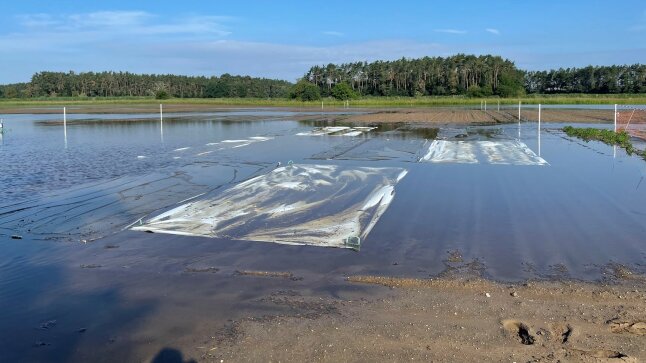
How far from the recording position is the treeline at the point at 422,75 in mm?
105375

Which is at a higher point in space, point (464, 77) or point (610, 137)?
point (464, 77)

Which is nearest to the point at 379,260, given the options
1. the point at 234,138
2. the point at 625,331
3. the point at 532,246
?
the point at 532,246

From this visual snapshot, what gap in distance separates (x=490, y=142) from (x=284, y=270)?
1651 cm

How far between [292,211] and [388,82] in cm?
10681

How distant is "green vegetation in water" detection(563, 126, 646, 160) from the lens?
719 inches

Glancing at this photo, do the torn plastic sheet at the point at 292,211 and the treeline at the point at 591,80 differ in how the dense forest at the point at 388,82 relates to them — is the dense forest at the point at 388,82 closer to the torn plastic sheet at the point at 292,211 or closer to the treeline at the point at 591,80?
the treeline at the point at 591,80

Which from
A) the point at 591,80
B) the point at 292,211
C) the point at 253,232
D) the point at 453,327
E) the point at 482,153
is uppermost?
the point at 591,80

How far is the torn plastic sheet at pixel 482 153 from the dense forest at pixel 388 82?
67312 millimetres

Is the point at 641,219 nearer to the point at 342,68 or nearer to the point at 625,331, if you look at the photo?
the point at 625,331

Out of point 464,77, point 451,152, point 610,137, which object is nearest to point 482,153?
point 451,152

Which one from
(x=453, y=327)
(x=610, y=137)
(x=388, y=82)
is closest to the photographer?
(x=453, y=327)

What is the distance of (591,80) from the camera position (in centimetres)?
10388

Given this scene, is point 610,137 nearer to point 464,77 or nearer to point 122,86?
point 464,77

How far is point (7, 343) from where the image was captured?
4828mm
